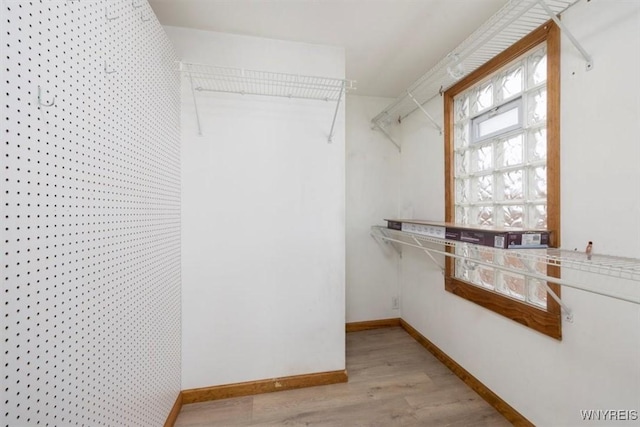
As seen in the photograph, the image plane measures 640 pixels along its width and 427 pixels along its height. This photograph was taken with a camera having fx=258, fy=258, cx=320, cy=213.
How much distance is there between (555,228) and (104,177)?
77.8 inches

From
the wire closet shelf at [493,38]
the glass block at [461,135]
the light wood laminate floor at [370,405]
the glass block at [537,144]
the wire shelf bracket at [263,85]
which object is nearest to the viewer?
the wire closet shelf at [493,38]

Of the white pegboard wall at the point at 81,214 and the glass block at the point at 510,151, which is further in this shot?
the glass block at the point at 510,151

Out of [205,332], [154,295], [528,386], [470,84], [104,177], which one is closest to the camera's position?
[104,177]

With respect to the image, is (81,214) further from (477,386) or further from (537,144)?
(477,386)

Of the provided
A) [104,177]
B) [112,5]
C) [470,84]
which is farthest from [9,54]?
[470,84]

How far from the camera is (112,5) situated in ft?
3.04

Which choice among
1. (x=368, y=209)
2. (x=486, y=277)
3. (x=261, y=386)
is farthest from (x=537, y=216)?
(x=261, y=386)

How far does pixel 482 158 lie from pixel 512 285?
2.91ft

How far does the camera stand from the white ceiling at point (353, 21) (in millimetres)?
1446

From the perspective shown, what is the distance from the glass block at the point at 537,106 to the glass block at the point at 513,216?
499 mm

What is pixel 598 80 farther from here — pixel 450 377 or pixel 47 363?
pixel 47 363

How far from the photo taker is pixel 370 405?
164 centimetres

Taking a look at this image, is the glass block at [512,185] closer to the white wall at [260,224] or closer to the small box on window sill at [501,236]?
the small box on window sill at [501,236]

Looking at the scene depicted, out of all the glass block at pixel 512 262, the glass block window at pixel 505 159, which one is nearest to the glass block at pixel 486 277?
the glass block window at pixel 505 159
